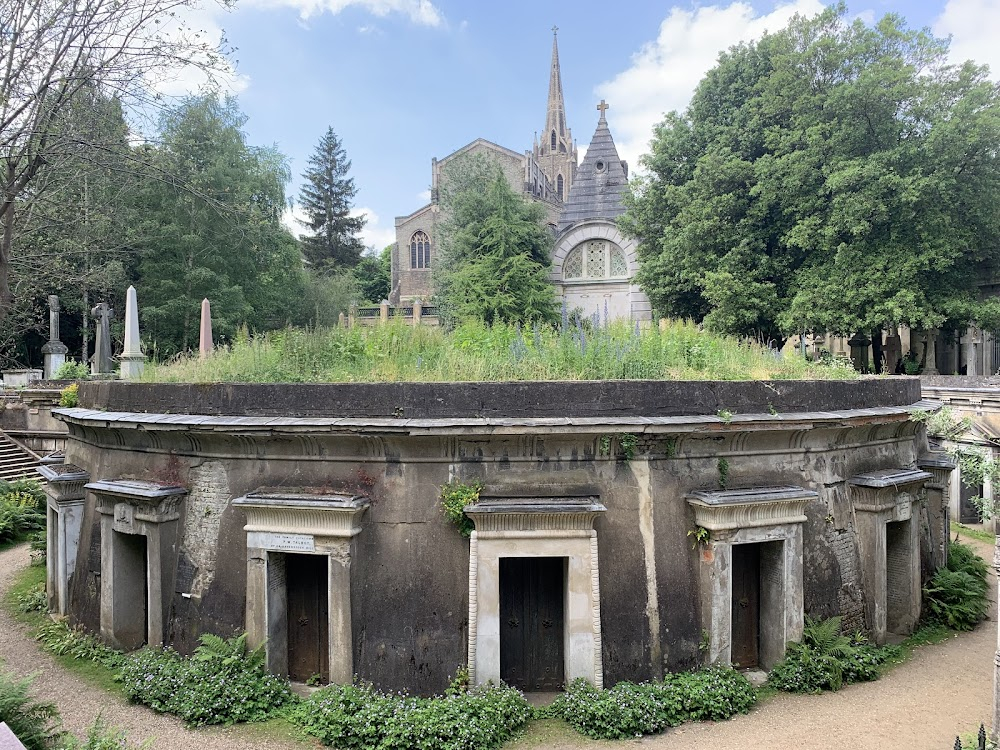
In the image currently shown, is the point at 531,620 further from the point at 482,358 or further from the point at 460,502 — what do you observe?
the point at 482,358

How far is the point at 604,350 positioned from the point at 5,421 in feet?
69.3

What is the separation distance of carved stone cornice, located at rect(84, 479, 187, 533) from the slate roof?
76.7 feet

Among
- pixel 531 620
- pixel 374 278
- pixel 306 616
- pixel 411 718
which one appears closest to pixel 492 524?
pixel 531 620

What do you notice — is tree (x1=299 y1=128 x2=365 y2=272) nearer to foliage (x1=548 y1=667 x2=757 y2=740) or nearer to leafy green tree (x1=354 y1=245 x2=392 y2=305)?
leafy green tree (x1=354 y1=245 x2=392 y2=305)

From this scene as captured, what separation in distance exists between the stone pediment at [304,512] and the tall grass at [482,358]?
60.9 inches

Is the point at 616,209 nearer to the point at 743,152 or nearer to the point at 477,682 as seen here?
the point at 743,152

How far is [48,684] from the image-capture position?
7.19 m

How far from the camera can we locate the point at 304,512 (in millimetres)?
6562

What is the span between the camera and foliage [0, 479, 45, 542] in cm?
1410

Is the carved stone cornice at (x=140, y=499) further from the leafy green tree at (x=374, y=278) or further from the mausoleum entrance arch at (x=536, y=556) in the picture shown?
the leafy green tree at (x=374, y=278)

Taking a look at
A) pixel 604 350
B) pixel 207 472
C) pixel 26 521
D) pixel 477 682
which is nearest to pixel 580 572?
pixel 477 682

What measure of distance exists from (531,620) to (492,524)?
142 centimetres

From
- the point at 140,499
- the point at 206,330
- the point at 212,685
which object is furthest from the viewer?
the point at 206,330

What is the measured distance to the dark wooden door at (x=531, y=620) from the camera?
6988mm
